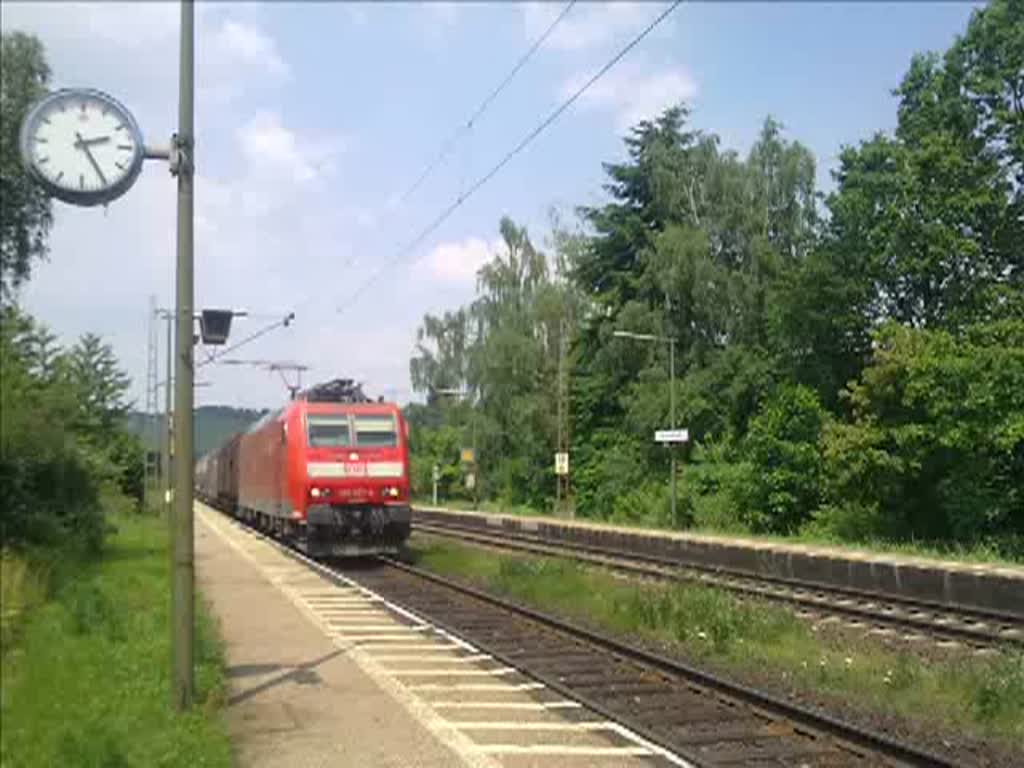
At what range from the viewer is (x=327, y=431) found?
A: 23.5m

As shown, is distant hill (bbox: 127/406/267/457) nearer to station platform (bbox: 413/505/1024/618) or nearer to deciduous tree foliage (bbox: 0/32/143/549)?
deciduous tree foliage (bbox: 0/32/143/549)

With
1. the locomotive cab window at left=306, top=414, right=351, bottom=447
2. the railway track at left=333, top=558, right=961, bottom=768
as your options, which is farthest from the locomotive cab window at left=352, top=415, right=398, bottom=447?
the railway track at left=333, top=558, right=961, bottom=768

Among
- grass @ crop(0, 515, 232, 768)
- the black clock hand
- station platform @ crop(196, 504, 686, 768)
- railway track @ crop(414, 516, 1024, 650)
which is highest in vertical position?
the black clock hand

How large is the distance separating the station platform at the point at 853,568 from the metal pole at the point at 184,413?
1219cm

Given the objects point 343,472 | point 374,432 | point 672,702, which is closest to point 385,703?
point 672,702

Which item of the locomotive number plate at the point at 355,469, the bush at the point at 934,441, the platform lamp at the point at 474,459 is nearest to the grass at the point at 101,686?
the locomotive number plate at the point at 355,469

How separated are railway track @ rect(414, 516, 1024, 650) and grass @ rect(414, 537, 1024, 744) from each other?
4.42 ft

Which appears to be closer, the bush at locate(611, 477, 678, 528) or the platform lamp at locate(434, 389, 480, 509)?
the bush at locate(611, 477, 678, 528)

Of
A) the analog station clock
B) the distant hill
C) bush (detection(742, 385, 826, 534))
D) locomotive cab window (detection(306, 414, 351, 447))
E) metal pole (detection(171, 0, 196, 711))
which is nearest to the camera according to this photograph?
the analog station clock

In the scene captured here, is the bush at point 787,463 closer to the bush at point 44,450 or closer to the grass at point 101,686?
the bush at point 44,450

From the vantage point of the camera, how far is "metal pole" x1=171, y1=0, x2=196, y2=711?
8656 mm

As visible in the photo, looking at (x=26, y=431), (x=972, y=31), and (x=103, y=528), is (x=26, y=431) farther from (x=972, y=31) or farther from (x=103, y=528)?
(x=972, y=31)

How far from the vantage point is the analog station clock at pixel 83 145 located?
848cm

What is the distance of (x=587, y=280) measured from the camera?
57.8 meters
